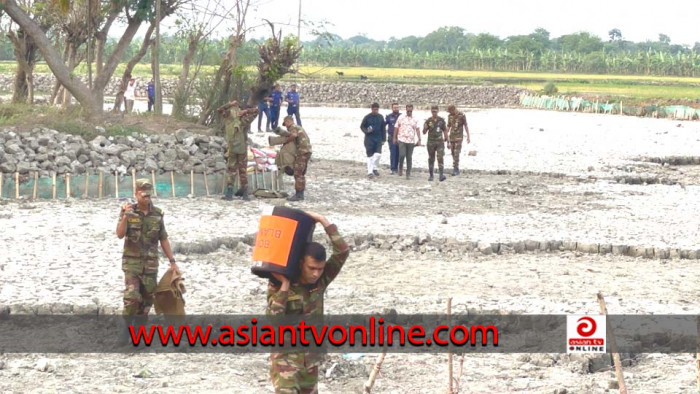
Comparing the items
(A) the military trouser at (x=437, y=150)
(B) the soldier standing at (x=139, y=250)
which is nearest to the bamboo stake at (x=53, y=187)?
(A) the military trouser at (x=437, y=150)

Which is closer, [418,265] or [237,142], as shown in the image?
[418,265]

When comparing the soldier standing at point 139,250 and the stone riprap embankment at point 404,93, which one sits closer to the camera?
the soldier standing at point 139,250

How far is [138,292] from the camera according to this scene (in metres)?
9.01

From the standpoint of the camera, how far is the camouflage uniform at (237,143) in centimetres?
1786

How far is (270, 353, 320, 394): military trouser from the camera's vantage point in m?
6.23

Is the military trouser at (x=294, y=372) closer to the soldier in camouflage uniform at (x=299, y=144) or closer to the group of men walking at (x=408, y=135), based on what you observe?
the soldier in camouflage uniform at (x=299, y=144)

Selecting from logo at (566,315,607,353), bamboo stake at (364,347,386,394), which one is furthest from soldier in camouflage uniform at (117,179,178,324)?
logo at (566,315,607,353)

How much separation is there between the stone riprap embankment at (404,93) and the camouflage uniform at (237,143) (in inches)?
2048

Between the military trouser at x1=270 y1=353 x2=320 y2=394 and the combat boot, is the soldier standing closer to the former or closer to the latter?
the military trouser at x1=270 y1=353 x2=320 y2=394

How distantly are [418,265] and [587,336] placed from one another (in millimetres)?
4876

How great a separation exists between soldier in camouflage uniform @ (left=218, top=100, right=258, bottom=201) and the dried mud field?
1.15 feet

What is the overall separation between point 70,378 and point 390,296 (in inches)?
160

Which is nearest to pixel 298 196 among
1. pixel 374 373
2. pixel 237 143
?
pixel 237 143

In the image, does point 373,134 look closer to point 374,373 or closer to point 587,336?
point 587,336
